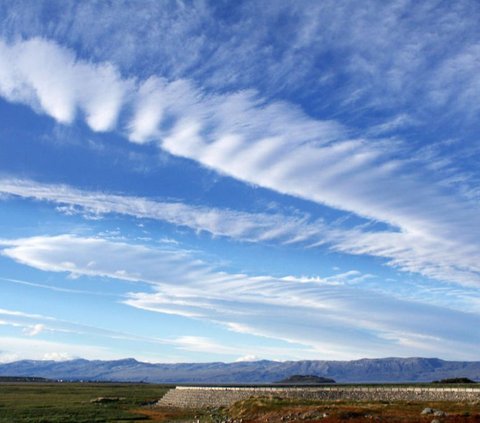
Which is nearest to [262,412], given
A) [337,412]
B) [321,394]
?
[321,394]

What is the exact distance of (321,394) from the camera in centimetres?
9638

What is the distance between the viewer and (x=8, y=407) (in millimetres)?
120312

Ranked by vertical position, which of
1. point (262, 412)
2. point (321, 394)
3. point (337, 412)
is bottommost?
point (262, 412)

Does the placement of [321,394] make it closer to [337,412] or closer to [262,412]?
[262,412]

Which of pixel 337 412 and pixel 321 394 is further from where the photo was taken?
pixel 321 394

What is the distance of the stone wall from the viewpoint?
80562 millimetres

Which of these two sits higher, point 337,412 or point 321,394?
point 321,394

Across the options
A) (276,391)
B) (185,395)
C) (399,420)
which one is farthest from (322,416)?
(185,395)

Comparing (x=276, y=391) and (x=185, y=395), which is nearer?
(x=276, y=391)

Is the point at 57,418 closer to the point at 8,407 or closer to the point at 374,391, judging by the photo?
the point at 8,407

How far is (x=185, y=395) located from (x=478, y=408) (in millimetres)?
80332

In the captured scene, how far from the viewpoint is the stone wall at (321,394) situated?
264 ft

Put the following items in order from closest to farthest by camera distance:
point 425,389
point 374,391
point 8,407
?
point 425,389, point 374,391, point 8,407

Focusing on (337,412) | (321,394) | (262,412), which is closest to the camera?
(337,412)
